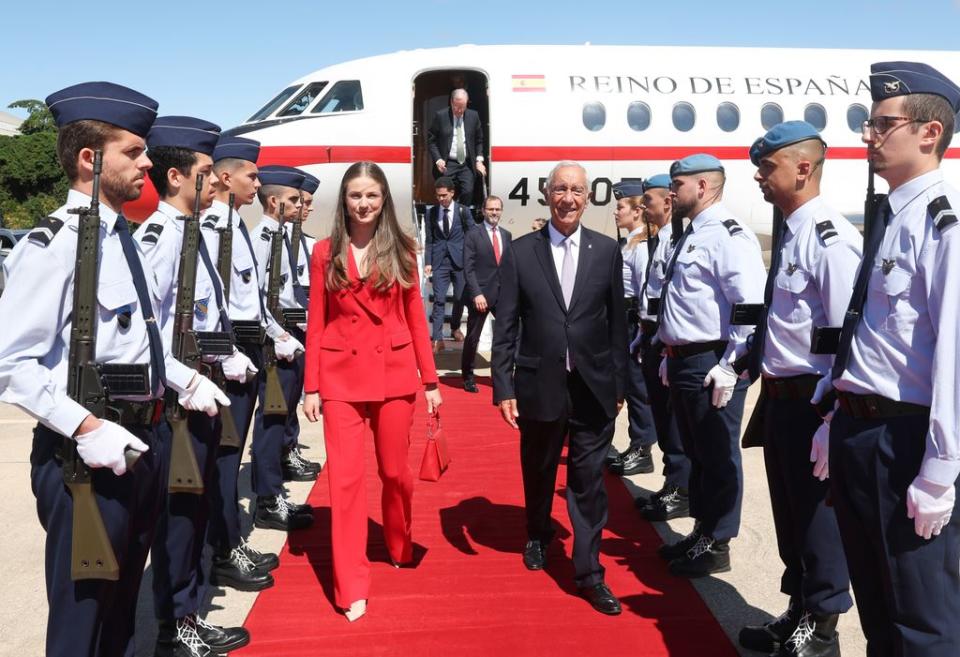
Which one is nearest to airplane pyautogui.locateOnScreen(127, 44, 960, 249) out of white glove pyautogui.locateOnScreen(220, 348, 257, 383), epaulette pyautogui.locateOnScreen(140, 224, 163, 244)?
white glove pyautogui.locateOnScreen(220, 348, 257, 383)

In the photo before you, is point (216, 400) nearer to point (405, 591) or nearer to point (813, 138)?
point (405, 591)

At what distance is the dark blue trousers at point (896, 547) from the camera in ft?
8.11

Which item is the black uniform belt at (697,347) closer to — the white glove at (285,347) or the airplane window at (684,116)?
the white glove at (285,347)

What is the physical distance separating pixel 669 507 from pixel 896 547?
298 centimetres

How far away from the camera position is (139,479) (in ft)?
8.89

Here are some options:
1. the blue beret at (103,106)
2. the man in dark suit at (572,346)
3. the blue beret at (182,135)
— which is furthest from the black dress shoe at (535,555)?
the blue beret at (103,106)

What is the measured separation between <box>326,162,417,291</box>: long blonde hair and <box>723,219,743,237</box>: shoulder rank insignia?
1718 millimetres

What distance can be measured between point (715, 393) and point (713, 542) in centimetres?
86

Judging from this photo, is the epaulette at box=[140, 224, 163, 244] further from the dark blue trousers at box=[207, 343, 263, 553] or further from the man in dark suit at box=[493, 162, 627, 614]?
the man in dark suit at box=[493, 162, 627, 614]

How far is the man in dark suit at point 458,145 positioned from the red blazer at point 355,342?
25.9ft

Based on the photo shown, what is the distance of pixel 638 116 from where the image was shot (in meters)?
12.7

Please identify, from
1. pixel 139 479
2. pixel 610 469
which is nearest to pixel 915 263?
pixel 139 479

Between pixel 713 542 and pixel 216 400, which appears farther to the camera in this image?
pixel 713 542

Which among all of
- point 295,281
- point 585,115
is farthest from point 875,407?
point 585,115
